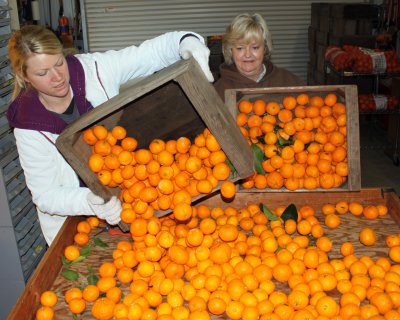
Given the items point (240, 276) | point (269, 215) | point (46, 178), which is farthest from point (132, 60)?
point (240, 276)

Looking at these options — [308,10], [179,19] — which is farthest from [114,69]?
[308,10]

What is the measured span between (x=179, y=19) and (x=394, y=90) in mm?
4400

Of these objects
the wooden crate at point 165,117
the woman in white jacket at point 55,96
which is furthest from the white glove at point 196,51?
the wooden crate at point 165,117

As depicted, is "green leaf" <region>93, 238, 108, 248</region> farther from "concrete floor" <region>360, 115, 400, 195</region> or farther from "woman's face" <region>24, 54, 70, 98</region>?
"concrete floor" <region>360, 115, 400, 195</region>

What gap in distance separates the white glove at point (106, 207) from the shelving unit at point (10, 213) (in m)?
1.50

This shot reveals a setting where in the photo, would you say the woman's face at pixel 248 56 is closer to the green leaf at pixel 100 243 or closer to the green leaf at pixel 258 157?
the green leaf at pixel 258 157

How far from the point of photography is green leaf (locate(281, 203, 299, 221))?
221cm

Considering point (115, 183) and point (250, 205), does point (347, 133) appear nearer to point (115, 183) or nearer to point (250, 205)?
point (250, 205)

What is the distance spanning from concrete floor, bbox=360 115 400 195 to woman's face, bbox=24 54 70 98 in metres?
4.02

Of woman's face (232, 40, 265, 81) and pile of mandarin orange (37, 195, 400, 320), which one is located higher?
woman's face (232, 40, 265, 81)

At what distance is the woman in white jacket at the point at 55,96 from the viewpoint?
1.97 meters

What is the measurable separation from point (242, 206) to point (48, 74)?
1.27 m

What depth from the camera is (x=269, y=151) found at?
231cm

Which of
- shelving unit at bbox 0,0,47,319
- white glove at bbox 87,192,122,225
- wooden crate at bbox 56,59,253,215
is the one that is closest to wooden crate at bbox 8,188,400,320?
white glove at bbox 87,192,122,225
